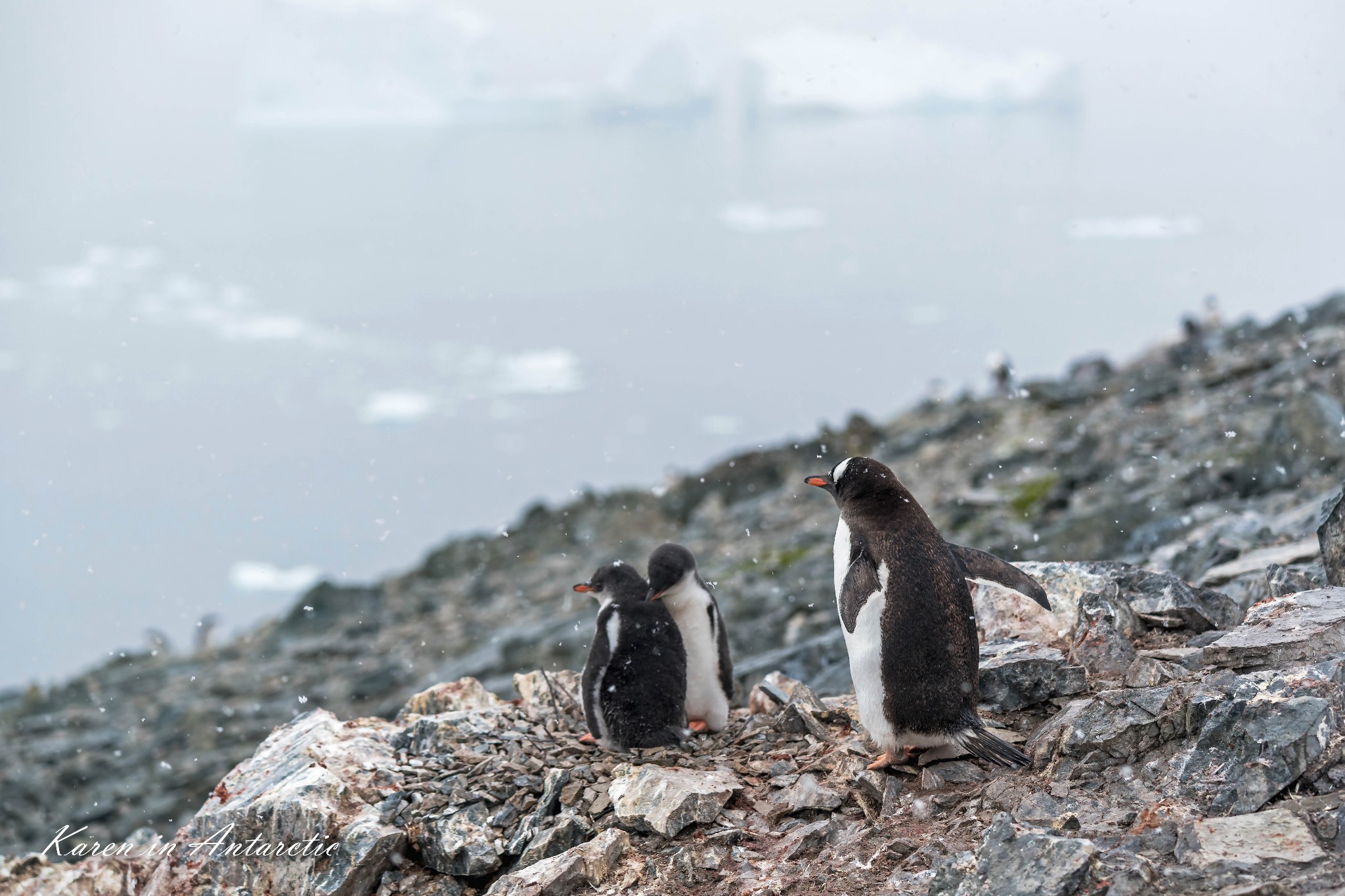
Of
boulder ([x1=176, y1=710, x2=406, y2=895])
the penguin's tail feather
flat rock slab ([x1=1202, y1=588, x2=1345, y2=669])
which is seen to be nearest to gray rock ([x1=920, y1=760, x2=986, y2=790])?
the penguin's tail feather

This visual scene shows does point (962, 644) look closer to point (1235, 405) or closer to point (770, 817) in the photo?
point (770, 817)

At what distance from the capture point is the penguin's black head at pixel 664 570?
5.69 metres

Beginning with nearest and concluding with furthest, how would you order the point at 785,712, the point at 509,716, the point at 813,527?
the point at 785,712 < the point at 509,716 < the point at 813,527

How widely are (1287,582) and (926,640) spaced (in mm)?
Result: 2244

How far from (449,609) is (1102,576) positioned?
1281 cm

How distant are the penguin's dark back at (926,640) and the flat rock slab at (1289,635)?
40.2 inches

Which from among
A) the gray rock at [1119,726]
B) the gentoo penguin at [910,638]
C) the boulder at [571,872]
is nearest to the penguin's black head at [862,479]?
the gentoo penguin at [910,638]

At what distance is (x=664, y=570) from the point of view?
224 inches

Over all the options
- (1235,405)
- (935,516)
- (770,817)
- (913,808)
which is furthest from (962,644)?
(1235,405)

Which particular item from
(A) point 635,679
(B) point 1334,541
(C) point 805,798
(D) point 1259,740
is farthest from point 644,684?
(B) point 1334,541

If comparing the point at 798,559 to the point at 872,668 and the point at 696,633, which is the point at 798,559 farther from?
the point at 872,668

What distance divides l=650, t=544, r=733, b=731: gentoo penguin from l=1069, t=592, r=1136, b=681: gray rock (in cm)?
179

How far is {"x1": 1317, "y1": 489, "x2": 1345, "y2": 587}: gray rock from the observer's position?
513 centimetres

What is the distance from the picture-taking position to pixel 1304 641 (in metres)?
4.27
